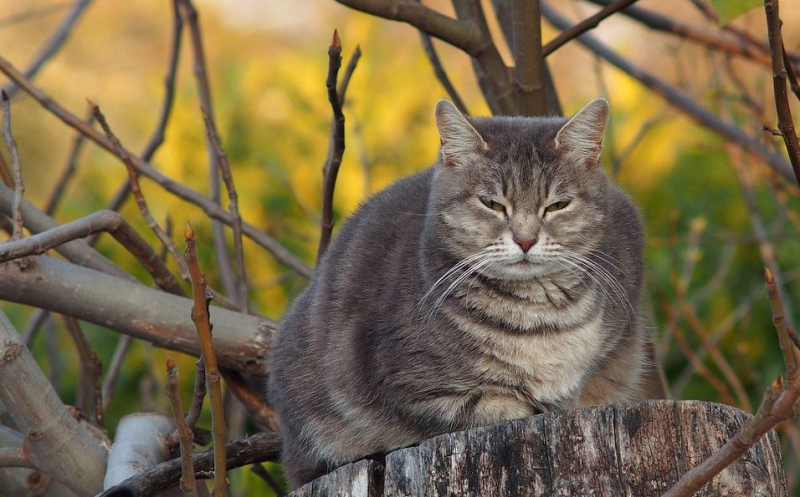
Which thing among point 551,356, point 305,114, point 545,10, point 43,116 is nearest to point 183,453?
point 551,356

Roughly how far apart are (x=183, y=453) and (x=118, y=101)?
23.5 ft

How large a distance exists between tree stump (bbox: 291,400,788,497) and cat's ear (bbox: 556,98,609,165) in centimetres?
92

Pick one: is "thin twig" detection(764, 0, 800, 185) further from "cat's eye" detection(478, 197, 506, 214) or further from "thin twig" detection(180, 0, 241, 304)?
"thin twig" detection(180, 0, 241, 304)

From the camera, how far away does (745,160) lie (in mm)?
3746

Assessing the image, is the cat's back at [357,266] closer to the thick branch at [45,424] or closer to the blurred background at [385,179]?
the thick branch at [45,424]

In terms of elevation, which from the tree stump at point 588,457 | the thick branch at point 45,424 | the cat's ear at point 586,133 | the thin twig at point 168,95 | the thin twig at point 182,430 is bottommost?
the tree stump at point 588,457

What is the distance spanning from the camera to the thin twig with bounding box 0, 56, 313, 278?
2732 millimetres

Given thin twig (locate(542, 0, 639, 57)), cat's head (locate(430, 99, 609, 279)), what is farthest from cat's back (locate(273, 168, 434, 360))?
thin twig (locate(542, 0, 639, 57))

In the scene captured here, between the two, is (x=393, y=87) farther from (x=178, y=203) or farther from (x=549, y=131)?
(x=549, y=131)

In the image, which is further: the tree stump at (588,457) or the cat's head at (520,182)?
the cat's head at (520,182)

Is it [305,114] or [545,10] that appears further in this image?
[305,114]

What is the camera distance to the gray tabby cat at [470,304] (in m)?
2.30

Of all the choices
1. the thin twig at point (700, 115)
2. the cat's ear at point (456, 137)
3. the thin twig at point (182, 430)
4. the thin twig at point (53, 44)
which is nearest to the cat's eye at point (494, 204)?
the cat's ear at point (456, 137)

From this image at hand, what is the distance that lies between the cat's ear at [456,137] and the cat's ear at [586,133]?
20 cm
